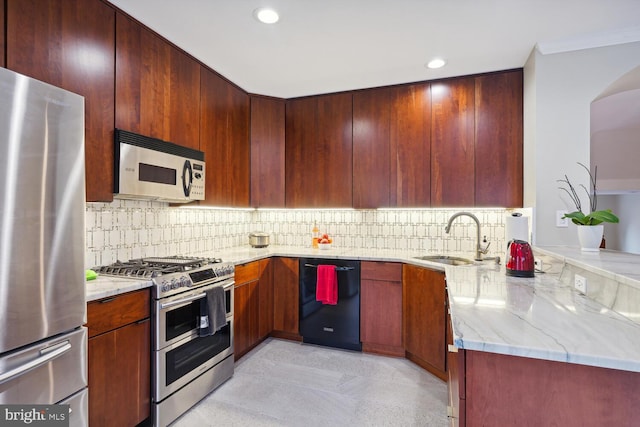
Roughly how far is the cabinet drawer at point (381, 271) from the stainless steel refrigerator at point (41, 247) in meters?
2.09

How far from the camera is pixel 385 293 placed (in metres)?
2.87

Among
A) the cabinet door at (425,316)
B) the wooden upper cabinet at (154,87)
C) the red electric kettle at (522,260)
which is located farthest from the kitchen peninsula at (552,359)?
the wooden upper cabinet at (154,87)

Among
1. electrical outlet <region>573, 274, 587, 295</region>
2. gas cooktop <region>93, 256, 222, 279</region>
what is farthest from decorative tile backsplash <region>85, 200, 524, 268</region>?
electrical outlet <region>573, 274, 587, 295</region>

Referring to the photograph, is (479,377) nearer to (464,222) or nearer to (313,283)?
(313,283)

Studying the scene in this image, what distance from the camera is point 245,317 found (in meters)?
2.78

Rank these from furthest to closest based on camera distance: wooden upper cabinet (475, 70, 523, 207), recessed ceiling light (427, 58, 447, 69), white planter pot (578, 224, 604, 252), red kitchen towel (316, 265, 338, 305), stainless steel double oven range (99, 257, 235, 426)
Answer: red kitchen towel (316, 265, 338, 305), wooden upper cabinet (475, 70, 523, 207), recessed ceiling light (427, 58, 447, 69), white planter pot (578, 224, 604, 252), stainless steel double oven range (99, 257, 235, 426)

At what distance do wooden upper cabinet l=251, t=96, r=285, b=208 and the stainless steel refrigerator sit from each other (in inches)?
80.7

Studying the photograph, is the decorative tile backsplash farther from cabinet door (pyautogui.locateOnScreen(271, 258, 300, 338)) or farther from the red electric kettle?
the red electric kettle

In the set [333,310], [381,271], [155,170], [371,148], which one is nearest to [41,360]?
[155,170]

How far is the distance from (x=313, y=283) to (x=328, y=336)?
52 cm

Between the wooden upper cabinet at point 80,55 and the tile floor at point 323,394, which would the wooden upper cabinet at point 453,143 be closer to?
the tile floor at point 323,394

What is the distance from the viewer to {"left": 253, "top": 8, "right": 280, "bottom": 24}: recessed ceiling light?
1998 millimetres

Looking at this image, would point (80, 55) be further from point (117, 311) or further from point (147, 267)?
point (117, 311)

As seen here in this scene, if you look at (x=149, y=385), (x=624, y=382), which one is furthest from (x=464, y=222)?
(x=149, y=385)
